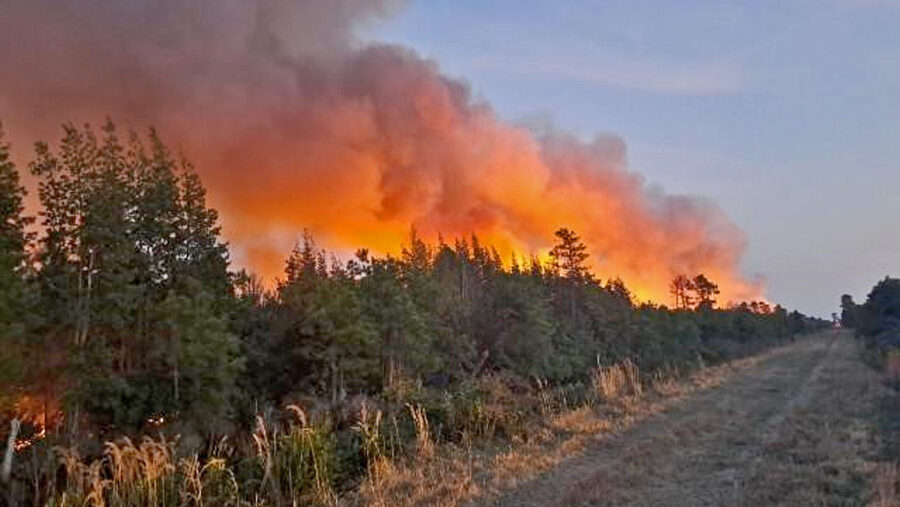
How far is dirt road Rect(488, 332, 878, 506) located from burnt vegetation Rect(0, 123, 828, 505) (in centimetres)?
303

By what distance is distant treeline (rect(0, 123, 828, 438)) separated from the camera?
107 feet

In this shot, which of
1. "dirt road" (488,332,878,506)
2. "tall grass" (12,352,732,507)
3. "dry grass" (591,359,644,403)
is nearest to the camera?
"dirt road" (488,332,878,506)

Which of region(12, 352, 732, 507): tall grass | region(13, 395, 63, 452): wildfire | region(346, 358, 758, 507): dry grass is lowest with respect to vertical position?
region(346, 358, 758, 507): dry grass

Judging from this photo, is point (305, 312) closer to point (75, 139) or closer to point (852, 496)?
point (75, 139)

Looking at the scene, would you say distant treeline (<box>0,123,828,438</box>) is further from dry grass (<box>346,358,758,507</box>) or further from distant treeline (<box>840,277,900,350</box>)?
distant treeline (<box>840,277,900,350</box>)

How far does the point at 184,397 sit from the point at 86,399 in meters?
4.47

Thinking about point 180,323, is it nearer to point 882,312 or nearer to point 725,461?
point 725,461

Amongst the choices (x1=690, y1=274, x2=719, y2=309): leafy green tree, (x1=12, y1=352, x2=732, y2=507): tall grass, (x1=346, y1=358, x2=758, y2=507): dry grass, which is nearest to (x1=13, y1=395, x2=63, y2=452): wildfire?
(x1=12, y1=352, x2=732, y2=507): tall grass

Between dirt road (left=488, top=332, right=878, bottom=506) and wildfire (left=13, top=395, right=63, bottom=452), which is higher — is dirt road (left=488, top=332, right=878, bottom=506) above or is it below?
below

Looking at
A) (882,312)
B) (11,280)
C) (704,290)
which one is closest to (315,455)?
(11,280)

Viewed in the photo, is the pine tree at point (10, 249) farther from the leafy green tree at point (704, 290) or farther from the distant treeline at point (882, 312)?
the leafy green tree at point (704, 290)

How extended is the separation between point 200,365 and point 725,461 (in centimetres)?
2818

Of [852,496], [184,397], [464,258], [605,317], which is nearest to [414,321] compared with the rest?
[184,397]

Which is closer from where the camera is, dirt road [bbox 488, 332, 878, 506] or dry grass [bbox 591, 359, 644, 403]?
dirt road [bbox 488, 332, 878, 506]
